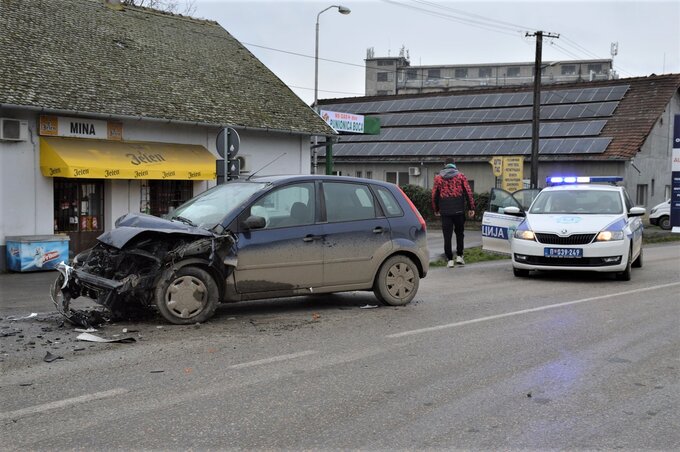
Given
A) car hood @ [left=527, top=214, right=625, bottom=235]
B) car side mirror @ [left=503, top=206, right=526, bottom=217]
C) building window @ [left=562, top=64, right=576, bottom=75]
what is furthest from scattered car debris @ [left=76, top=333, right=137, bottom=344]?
building window @ [left=562, top=64, right=576, bottom=75]

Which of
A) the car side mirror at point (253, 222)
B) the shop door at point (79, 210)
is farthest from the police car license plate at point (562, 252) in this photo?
the shop door at point (79, 210)

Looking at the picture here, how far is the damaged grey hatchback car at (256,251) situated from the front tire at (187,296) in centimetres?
1

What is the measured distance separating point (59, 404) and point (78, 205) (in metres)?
12.4

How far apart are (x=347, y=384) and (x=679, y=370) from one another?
2.86m

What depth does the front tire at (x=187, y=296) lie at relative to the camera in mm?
7391

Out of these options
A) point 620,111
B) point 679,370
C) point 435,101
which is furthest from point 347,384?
point 435,101

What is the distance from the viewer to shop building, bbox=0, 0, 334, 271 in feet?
48.5

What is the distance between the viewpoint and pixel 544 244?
11680mm

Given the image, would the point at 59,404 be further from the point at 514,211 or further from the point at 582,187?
the point at 582,187

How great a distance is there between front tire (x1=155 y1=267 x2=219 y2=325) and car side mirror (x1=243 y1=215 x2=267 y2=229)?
2.29 feet

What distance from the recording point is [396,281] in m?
9.11

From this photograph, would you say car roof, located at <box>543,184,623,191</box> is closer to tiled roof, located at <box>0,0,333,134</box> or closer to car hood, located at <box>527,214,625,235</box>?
car hood, located at <box>527,214,625,235</box>

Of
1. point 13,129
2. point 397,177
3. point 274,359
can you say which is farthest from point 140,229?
point 397,177

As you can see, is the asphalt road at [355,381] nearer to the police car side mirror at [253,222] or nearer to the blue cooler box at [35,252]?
the police car side mirror at [253,222]
